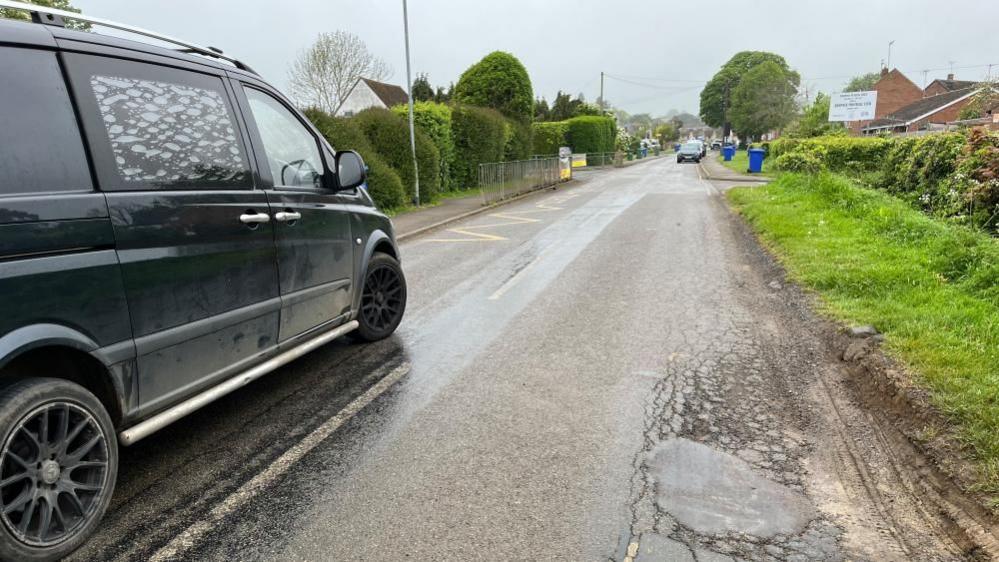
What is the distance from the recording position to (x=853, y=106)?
35.8 meters

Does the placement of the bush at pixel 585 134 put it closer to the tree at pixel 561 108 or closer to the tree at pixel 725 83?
the tree at pixel 561 108

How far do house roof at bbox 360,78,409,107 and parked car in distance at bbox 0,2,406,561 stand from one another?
42273 millimetres

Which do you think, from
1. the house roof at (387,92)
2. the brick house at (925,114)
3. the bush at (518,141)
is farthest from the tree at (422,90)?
the brick house at (925,114)

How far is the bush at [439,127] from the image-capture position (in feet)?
64.2

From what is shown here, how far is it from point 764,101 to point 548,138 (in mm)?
39478

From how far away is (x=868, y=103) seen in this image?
35844mm

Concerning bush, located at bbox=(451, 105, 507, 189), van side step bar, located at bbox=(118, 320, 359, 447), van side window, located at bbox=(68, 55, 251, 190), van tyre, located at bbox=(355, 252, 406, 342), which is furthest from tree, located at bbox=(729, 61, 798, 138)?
van side window, located at bbox=(68, 55, 251, 190)

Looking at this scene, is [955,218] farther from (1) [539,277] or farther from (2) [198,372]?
(2) [198,372]

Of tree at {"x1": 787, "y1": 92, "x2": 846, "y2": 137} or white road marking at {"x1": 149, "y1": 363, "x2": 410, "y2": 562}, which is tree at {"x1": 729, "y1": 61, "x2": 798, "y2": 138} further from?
white road marking at {"x1": 149, "y1": 363, "x2": 410, "y2": 562}

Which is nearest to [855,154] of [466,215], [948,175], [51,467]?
[948,175]

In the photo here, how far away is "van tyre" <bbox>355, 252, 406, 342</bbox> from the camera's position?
214 inches

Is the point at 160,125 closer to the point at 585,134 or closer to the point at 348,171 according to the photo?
the point at 348,171

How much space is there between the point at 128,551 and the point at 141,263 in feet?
4.27

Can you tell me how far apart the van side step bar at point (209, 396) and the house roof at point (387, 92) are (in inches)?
1660
